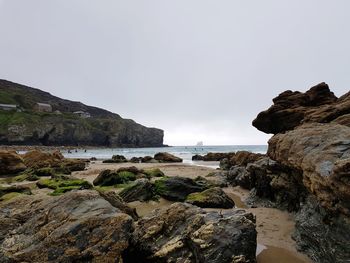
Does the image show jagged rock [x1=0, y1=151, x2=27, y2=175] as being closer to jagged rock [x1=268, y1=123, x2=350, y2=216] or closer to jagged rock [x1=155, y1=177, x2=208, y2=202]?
jagged rock [x1=155, y1=177, x2=208, y2=202]

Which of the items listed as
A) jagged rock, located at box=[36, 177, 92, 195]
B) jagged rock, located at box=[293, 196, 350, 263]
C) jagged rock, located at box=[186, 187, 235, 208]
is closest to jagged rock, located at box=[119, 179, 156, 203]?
jagged rock, located at box=[36, 177, 92, 195]

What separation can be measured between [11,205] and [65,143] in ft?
515

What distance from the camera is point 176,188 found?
17.8 m

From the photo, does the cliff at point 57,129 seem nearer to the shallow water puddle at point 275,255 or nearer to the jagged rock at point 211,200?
the jagged rock at point 211,200

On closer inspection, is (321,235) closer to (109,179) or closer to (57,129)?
Result: (109,179)

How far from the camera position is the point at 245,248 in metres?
7.61

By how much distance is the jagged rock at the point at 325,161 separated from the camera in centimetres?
687

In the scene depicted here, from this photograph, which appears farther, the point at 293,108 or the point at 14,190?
the point at 14,190

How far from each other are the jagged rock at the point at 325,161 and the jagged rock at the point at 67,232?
4796 millimetres

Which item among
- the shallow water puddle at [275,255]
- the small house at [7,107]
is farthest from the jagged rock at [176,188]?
the small house at [7,107]

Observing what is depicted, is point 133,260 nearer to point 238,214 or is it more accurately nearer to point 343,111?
point 238,214

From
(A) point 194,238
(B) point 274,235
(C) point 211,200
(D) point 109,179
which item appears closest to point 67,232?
(A) point 194,238

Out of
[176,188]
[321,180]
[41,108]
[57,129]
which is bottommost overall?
[176,188]

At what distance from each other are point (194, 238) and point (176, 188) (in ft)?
33.6
